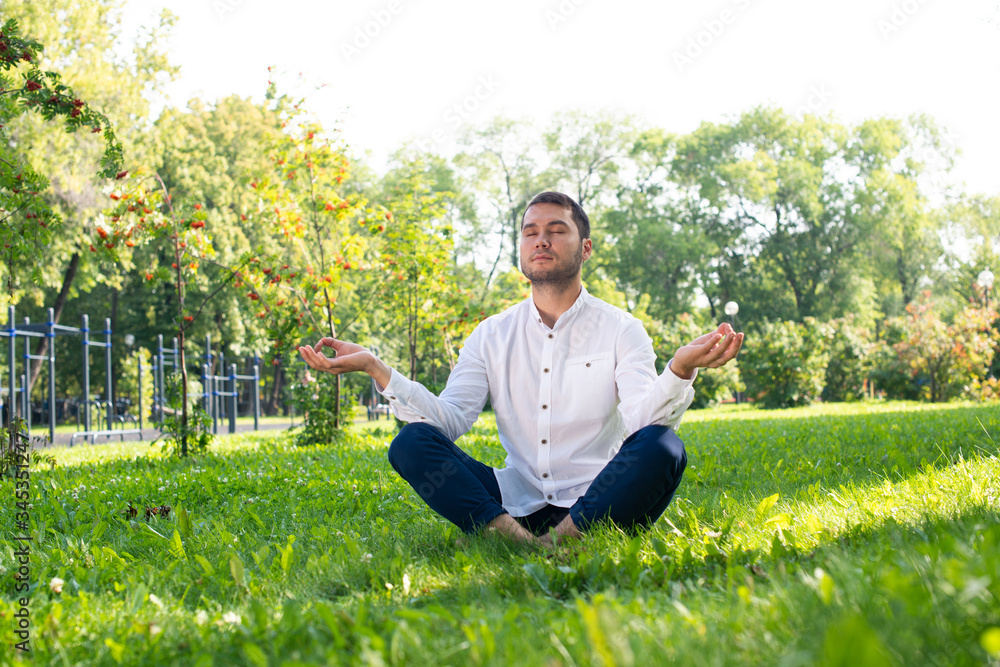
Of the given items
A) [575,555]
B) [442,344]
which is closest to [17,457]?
[575,555]

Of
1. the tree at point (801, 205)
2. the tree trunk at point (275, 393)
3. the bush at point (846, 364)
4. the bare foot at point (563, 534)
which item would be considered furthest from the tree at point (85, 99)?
the tree at point (801, 205)

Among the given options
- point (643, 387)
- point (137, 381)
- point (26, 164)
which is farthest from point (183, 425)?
point (137, 381)

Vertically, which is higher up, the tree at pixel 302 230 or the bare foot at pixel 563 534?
the tree at pixel 302 230

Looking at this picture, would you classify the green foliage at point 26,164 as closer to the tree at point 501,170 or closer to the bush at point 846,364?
the bush at point 846,364

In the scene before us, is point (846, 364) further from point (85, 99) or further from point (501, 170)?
point (85, 99)

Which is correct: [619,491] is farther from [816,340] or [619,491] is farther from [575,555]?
[816,340]

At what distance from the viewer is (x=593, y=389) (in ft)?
9.77

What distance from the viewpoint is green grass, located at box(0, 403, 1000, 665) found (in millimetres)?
1381

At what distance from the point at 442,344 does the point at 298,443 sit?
4307 mm

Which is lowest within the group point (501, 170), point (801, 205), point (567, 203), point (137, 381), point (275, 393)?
point (275, 393)

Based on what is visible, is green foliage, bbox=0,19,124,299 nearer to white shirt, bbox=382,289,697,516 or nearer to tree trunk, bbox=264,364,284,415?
white shirt, bbox=382,289,697,516

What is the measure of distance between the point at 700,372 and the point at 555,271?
17687 millimetres

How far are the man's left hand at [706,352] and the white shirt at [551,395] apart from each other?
1.01ft

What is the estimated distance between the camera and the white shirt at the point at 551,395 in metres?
2.87
